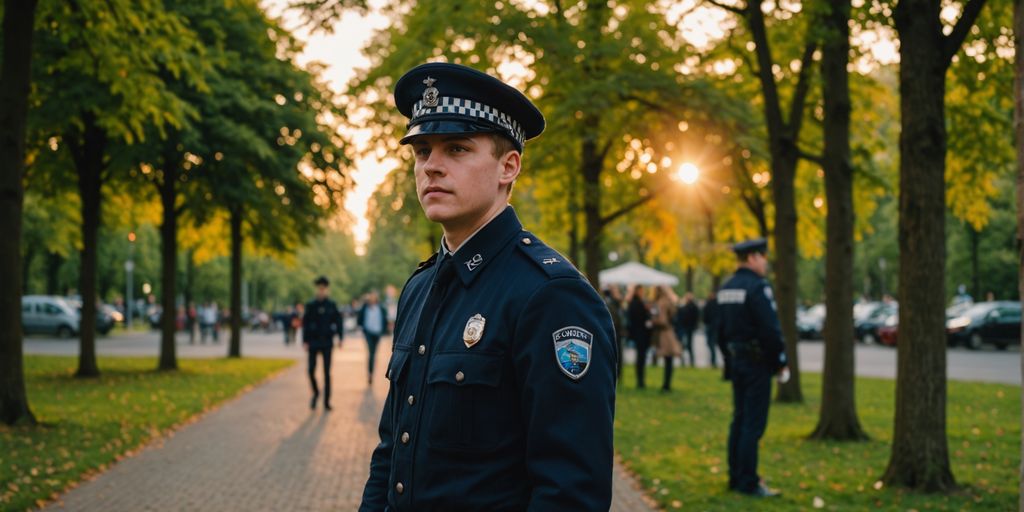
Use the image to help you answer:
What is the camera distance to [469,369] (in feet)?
7.90

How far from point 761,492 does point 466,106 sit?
6821mm

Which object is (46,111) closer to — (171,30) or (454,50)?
(171,30)

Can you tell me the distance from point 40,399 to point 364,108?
7.90m

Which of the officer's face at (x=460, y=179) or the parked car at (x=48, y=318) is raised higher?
the officer's face at (x=460, y=179)

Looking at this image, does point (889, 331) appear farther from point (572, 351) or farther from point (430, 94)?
point (572, 351)

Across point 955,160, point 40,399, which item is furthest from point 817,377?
point 40,399

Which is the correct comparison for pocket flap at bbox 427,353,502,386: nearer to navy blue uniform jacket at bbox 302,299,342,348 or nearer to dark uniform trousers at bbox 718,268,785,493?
dark uniform trousers at bbox 718,268,785,493

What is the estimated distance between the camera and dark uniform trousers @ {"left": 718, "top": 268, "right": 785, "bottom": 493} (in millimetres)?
8500

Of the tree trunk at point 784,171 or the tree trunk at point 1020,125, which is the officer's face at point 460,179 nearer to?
the tree trunk at point 1020,125

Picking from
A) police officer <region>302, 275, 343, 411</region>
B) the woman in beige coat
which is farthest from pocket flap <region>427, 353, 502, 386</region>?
the woman in beige coat

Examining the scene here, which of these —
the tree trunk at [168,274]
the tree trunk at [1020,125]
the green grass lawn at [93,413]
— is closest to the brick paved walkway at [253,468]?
the green grass lawn at [93,413]

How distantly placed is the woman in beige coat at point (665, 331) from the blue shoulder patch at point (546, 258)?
56.4ft

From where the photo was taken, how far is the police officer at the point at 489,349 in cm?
226

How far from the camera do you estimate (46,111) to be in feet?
57.8
